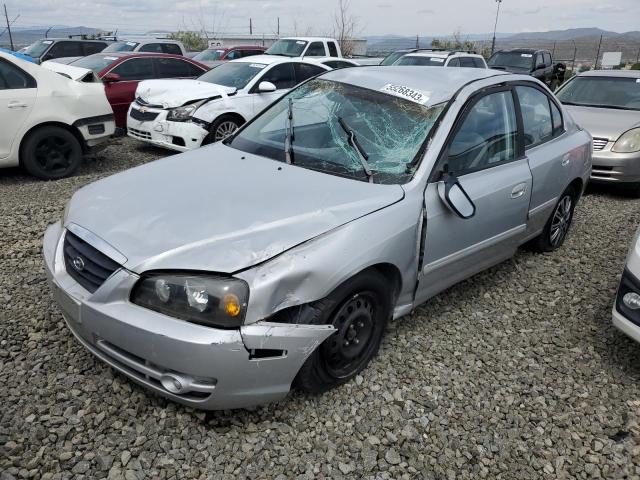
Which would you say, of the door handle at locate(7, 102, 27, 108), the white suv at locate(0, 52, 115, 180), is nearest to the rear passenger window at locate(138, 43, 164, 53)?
the white suv at locate(0, 52, 115, 180)

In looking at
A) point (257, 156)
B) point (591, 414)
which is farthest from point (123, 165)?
point (591, 414)

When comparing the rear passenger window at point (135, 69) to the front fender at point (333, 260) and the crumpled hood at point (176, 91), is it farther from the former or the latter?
the front fender at point (333, 260)

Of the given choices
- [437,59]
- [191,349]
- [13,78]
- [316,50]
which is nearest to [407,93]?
[191,349]

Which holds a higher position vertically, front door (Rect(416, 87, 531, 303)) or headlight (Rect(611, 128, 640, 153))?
front door (Rect(416, 87, 531, 303))

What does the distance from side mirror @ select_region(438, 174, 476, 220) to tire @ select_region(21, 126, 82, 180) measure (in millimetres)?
5306

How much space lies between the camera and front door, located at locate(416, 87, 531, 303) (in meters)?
3.06

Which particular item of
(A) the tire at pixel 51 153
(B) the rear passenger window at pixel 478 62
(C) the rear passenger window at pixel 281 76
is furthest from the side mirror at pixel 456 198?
(B) the rear passenger window at pixel 478 62

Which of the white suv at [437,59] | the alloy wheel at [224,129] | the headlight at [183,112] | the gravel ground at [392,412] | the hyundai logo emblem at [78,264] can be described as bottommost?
the gravel ground at [392,412]

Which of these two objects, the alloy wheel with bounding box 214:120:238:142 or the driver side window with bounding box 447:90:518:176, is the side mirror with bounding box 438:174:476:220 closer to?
the driver side window with bounding box 447:90:518:176

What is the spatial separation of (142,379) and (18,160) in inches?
199

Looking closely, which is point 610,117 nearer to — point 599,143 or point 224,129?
point 599,143

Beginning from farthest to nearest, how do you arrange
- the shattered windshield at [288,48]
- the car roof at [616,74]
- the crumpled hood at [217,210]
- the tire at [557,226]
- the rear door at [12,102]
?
the shattered windshield at [288,48]
the car roof at [616,74]
the rear door at [12,102]
the tire at [557,226]
the crumpled hood at [217,210]

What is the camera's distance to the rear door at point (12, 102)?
6.05 m

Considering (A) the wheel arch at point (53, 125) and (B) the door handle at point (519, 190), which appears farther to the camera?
(A) the wheel arch at point (53, 125)
